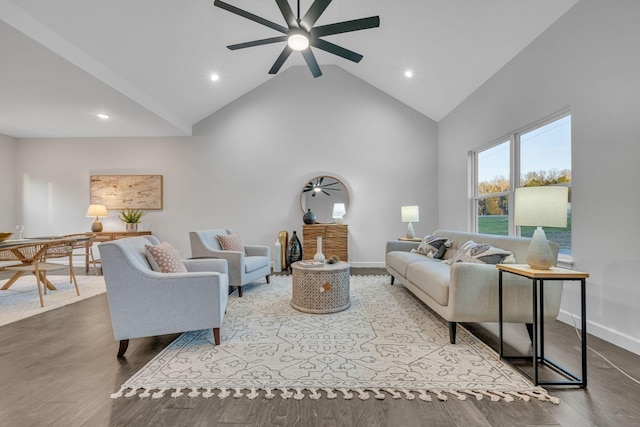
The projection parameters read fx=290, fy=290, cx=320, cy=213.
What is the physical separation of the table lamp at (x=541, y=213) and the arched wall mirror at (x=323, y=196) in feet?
12.7

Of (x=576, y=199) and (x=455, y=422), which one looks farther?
(x=576, y=199)

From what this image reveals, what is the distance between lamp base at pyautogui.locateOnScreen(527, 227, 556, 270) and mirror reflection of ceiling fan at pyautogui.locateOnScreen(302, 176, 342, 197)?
3.97 metres

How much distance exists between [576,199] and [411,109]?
11.9ft

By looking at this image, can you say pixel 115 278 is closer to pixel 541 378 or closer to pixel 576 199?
pixel 541 378

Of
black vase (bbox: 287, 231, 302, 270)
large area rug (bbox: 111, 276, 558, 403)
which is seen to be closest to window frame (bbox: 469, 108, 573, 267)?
large area rug (bbox: 111, 276, 558, 403)

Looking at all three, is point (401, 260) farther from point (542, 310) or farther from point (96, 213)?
point (96, 213)

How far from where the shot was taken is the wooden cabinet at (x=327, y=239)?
5281mm

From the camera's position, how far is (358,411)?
152 cm

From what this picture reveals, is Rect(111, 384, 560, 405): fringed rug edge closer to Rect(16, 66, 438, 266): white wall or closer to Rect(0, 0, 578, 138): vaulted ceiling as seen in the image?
Rect(0, 0, 578, 138): vaulted ceiling

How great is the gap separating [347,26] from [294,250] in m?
3.80

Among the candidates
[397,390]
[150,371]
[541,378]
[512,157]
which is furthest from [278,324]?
[512,157]

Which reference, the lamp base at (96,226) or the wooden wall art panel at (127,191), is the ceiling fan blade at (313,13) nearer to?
the wooden wall art panel at (127,191)

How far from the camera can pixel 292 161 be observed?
5727mm

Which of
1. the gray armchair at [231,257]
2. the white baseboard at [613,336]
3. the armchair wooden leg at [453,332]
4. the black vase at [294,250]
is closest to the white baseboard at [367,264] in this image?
Result: the black vase at [294,250]
